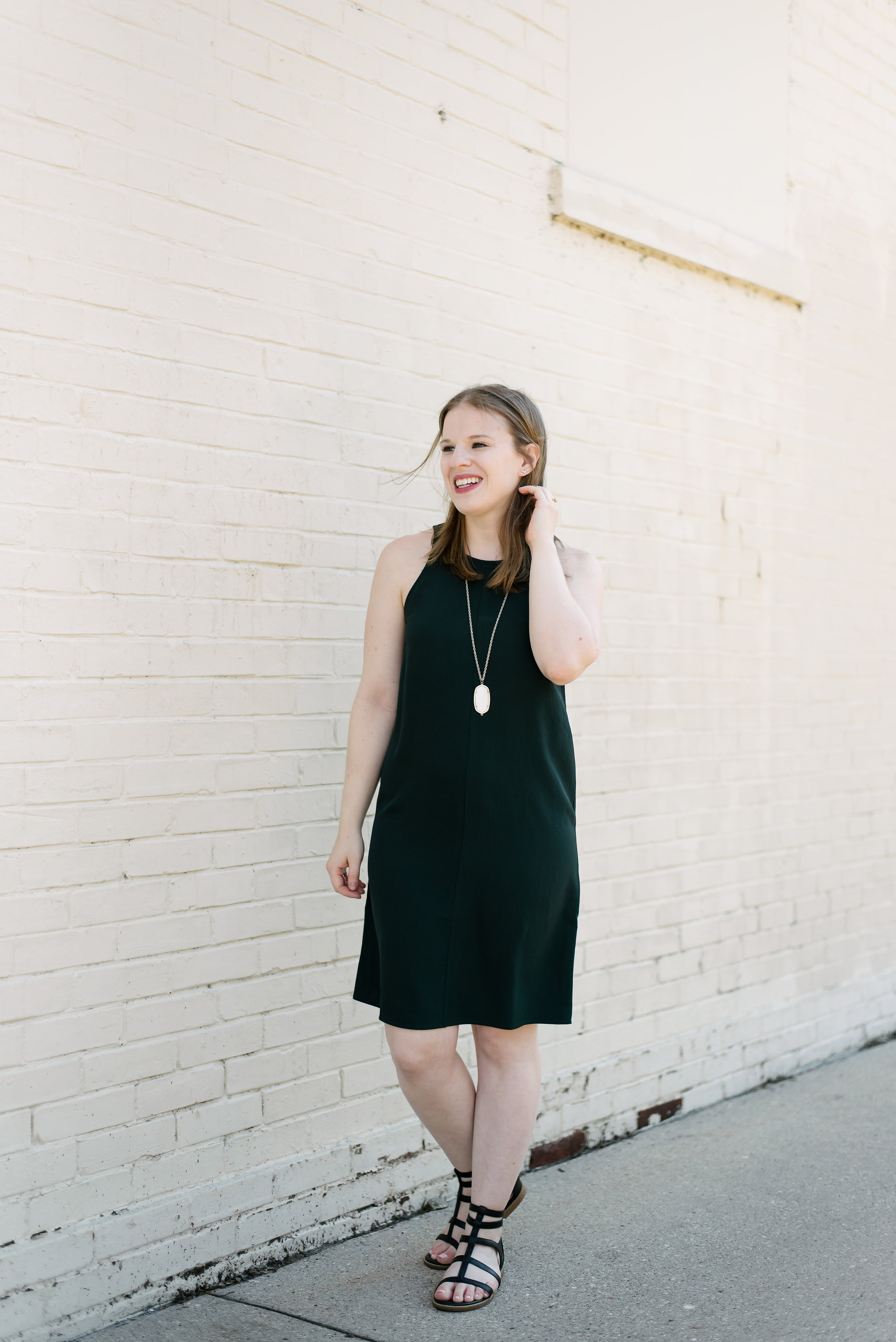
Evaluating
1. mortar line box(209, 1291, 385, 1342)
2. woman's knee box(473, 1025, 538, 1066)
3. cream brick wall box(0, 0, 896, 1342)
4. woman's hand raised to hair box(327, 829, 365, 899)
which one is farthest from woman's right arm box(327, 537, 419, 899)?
mortar line box(209, 1291, 385, 1342)

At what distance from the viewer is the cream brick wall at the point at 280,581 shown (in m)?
2.59

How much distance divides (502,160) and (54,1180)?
2948mm

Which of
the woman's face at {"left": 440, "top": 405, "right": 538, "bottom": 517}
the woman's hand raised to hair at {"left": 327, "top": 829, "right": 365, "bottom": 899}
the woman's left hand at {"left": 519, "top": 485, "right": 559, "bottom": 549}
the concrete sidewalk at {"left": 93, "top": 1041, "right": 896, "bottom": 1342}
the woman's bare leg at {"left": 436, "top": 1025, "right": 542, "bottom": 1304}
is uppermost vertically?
the woman's face at {"left": 440, "top": 405, "right": 538, "bottom": 517}

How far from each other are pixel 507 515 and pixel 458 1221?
66.0 inches

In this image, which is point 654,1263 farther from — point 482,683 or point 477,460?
point 477,460

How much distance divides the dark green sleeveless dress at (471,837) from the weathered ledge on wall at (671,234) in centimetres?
164

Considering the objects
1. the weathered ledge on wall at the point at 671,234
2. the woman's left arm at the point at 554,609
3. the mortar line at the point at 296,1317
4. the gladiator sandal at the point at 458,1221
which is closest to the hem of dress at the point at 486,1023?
the gladiator sandal at the point at 458,1221

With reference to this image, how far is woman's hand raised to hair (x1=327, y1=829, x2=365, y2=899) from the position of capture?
9.34ft

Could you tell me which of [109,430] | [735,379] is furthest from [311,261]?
[735,379]

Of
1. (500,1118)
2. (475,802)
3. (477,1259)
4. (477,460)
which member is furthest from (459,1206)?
(477,460)

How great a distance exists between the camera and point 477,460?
2.77 meters

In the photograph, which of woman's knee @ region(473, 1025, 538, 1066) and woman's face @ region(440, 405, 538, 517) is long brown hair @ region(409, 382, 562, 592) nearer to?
woman's face @ region(440, 405, 538, 517)

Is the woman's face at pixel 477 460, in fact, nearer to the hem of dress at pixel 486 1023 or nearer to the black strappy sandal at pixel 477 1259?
the hem of dress at pixel 486 1023

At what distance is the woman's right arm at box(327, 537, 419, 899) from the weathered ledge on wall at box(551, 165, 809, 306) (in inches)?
61.2
